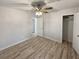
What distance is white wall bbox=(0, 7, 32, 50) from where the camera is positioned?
424 centimetres

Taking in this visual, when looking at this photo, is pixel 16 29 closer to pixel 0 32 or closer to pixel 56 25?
pixel 0 32

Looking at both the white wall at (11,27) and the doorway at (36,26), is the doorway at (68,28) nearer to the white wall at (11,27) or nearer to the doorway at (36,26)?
the doorway at (36,26)

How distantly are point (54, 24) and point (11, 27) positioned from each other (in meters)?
3.21

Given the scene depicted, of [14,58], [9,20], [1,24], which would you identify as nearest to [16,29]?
[9,20]

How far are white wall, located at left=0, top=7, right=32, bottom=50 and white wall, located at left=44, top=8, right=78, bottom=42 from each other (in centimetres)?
215

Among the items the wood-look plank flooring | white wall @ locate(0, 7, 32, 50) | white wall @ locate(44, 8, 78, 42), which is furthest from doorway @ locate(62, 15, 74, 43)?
white wall @ locate(0, 7, 32, 50)

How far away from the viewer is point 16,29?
536cm

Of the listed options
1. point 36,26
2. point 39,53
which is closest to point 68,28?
point 39,53

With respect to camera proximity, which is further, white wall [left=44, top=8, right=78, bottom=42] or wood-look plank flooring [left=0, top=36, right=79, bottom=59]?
white wall [left=44, top=8, right=78, bottom=42]

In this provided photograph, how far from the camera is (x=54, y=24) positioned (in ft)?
20.9

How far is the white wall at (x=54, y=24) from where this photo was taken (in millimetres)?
5545

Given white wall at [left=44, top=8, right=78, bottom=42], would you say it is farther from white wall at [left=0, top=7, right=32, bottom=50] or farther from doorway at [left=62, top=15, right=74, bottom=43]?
white wall at [left=0, top=7, right=32, bottom=50]

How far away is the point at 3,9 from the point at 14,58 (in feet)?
8.33

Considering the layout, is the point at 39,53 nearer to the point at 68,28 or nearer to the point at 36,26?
the point at 68,28
